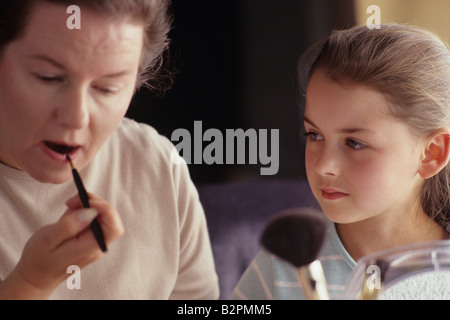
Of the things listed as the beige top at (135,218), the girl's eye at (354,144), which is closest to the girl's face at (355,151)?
the girl's eye at (354,144)

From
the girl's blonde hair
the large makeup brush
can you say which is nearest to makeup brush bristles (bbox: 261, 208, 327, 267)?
the large makeup brush

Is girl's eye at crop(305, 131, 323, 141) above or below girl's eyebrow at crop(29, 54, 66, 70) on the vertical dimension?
below

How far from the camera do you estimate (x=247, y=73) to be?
0.54m

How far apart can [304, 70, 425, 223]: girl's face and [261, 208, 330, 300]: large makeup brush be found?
0.03 meters

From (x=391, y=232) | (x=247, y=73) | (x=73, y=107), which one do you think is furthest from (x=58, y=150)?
(x=391, y=232)

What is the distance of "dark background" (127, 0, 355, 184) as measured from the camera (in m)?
0.52

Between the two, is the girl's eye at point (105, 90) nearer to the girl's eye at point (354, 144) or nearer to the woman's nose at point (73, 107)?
the woman's nose at point (73, 107)

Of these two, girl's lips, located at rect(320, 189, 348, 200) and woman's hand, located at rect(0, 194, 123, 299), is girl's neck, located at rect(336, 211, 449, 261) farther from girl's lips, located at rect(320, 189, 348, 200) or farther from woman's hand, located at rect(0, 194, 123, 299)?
woman's hand, located at rect(0, 194, 123, 299)

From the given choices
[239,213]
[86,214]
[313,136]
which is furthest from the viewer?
[239,213]

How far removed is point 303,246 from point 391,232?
0.11m

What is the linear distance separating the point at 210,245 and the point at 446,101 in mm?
245

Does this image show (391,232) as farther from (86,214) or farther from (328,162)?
(86,214)

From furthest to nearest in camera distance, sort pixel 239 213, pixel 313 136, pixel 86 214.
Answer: pixel 239 213
pixel 313 136
pixel 86 214

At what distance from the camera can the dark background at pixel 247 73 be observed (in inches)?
20.4
